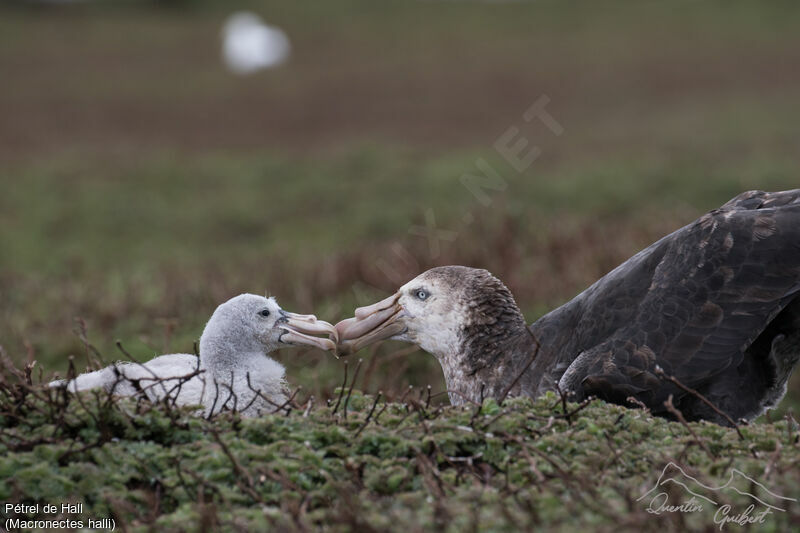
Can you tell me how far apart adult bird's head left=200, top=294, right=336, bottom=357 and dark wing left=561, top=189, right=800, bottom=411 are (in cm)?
144

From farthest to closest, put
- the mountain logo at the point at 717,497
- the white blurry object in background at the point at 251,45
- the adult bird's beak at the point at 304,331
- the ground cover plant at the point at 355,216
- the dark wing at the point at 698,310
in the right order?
1. the white blurry object in background at the point at 251,45
2. the adult bird's beak at the point at 304,331
3. the dark wing at the point at 698,310
4. the ground cover plant at the point at 355,216
5. the mountain logo at the point at 717,497

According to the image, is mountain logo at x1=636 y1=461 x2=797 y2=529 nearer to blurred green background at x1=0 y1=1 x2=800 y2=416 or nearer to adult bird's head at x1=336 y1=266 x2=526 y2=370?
adult bird's head at x1=336 y1=266 x2=526 y2=370

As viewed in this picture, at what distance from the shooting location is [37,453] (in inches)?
167

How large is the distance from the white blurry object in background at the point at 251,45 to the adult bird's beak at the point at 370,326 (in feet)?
90.9

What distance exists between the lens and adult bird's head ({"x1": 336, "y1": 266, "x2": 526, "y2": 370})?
5.99 m

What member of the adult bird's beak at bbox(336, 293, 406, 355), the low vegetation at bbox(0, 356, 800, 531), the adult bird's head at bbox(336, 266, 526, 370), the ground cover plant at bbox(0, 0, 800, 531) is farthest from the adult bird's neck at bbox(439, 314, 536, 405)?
the low vegetation at bbox(0, 356, 800, 531)

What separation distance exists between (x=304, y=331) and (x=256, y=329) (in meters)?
0.27

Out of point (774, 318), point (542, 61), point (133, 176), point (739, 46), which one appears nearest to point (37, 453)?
point (774, 318)

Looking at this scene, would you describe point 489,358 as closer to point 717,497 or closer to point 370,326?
point 370,326

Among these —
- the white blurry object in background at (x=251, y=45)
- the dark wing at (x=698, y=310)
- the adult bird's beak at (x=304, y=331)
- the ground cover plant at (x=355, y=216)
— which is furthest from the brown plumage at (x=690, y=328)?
the white blurry object in background at (x=251, y=45)

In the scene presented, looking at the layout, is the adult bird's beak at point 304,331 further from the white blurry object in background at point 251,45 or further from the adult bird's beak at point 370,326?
the white blurry object in background at point 251,45

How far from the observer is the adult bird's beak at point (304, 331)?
576 cm

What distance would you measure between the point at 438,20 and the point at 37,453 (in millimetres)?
34473

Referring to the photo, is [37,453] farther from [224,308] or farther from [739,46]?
[739,46]
